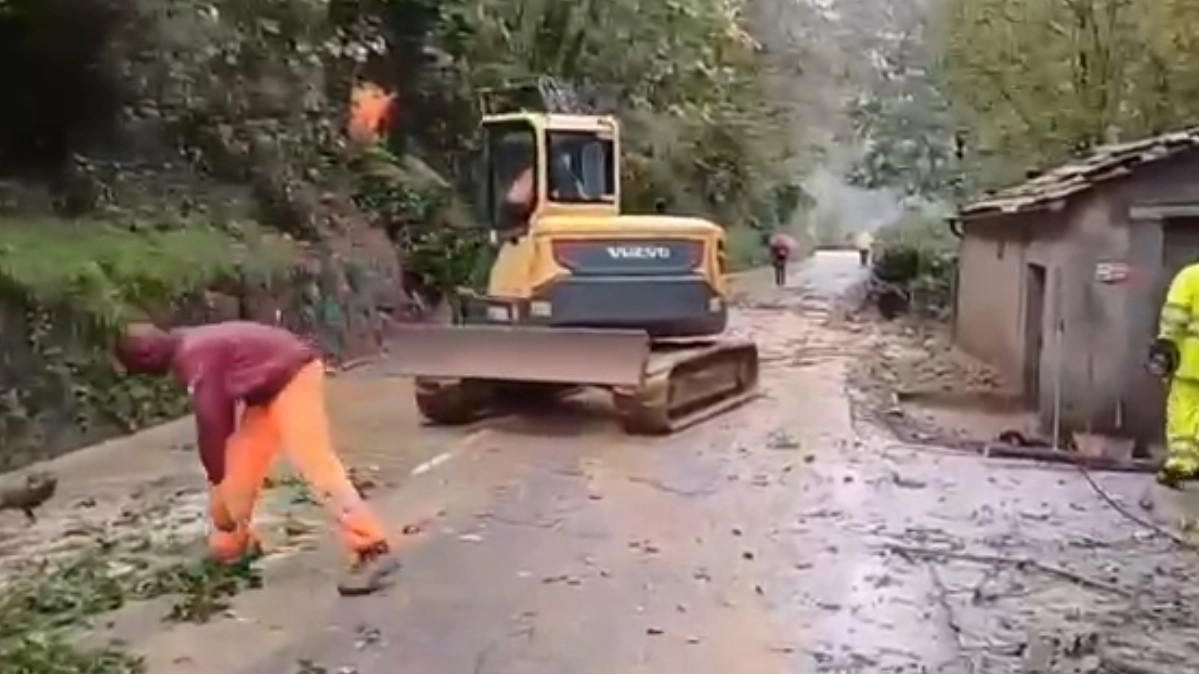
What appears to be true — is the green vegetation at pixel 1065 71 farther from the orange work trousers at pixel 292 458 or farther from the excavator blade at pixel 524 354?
the orange work trousers at pixel 292 458

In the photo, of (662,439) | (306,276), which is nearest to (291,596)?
(662,439)

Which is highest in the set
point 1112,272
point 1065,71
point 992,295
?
point 1065,71

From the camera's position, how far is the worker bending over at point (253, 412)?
857 centimetres

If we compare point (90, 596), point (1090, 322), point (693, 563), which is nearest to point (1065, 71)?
point (1090, 322)

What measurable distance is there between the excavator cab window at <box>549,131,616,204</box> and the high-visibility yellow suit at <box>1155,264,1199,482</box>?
230 inches

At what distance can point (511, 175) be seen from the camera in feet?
51.0

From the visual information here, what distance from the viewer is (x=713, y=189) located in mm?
42375

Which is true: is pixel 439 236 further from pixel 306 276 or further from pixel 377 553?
pixel 377 553

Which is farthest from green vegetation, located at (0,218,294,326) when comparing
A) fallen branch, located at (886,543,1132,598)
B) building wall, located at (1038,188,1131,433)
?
building wall, located at (1038,188,1131,433)

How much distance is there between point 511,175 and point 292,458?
713cm

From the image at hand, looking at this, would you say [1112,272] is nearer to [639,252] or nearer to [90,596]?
[639,252]

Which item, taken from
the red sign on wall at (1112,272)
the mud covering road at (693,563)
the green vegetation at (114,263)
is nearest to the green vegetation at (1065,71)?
the red sign on wall at (1112,272)

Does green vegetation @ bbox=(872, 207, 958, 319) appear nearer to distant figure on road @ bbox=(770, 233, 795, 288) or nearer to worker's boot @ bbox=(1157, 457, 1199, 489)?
distant figure on road @ bbox=(770, 233, 795, 288)

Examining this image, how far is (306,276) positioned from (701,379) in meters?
6.58
